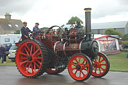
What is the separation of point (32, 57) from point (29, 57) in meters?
0.13

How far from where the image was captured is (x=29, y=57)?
28.5 feet

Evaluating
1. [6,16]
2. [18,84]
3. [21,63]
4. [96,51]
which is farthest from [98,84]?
[6,16]

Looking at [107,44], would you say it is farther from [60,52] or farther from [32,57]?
[32,57]

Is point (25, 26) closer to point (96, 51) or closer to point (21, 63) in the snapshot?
point (21, 63)

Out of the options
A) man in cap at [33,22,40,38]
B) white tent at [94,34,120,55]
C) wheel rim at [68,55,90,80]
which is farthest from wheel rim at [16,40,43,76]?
white tent at [94,34,120,55]

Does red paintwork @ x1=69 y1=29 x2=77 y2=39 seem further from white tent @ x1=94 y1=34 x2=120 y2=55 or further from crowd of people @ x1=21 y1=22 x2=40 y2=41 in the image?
white tent @ x1=94 y1=34 x2=120 y2=55

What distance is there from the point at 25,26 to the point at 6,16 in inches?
2623

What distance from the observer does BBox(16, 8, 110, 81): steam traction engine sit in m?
7.98

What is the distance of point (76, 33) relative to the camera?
26.8ft

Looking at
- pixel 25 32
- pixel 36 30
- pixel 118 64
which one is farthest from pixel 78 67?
pixel 118 64

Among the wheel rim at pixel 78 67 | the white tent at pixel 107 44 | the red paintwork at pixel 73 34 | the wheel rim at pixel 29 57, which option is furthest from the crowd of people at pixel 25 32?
the white tent at pixel 107 44

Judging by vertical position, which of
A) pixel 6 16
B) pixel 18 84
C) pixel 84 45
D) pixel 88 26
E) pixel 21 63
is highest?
pixel 6 16

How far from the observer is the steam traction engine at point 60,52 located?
798 cm

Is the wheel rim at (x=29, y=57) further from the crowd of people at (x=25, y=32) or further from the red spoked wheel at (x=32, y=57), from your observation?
the crowd of people at (x=25, y=32)
